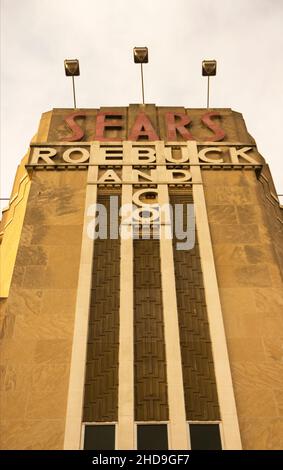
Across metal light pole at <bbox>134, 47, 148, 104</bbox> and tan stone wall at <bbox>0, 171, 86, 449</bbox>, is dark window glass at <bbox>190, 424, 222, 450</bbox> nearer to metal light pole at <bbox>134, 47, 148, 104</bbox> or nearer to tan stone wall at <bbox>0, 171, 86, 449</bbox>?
tan stone wall at <bbox>0, 171, 86, 449</bbox>

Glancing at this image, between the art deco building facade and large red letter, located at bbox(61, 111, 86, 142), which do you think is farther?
large red letter, located at bbox(61, 111, 86, 142)

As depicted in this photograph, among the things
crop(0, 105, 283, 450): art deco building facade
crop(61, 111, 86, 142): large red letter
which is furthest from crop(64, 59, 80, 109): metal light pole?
crop(0, 105, 283, 450): art deco building facade

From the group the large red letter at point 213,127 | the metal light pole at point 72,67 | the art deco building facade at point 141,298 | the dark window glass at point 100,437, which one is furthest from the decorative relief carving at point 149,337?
the metal light pole at point 72,67

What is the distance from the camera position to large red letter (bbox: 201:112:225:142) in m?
25.1

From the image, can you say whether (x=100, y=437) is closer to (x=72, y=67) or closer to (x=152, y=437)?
(x=152, y=437)

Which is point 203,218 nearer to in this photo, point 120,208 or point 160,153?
point 120,208

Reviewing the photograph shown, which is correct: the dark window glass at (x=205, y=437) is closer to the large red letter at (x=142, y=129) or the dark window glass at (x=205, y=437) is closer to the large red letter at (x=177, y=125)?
the large red letter at (x=142, y=129)

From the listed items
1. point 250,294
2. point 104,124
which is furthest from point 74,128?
point 250,294

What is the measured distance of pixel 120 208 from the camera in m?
21.0

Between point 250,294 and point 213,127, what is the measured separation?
10.9 meters

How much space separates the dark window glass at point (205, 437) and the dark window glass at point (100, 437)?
2198 millimetres

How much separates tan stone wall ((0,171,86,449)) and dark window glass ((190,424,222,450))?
3.59 metres

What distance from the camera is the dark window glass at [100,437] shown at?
14.1 metres

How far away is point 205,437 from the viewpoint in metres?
14.3
